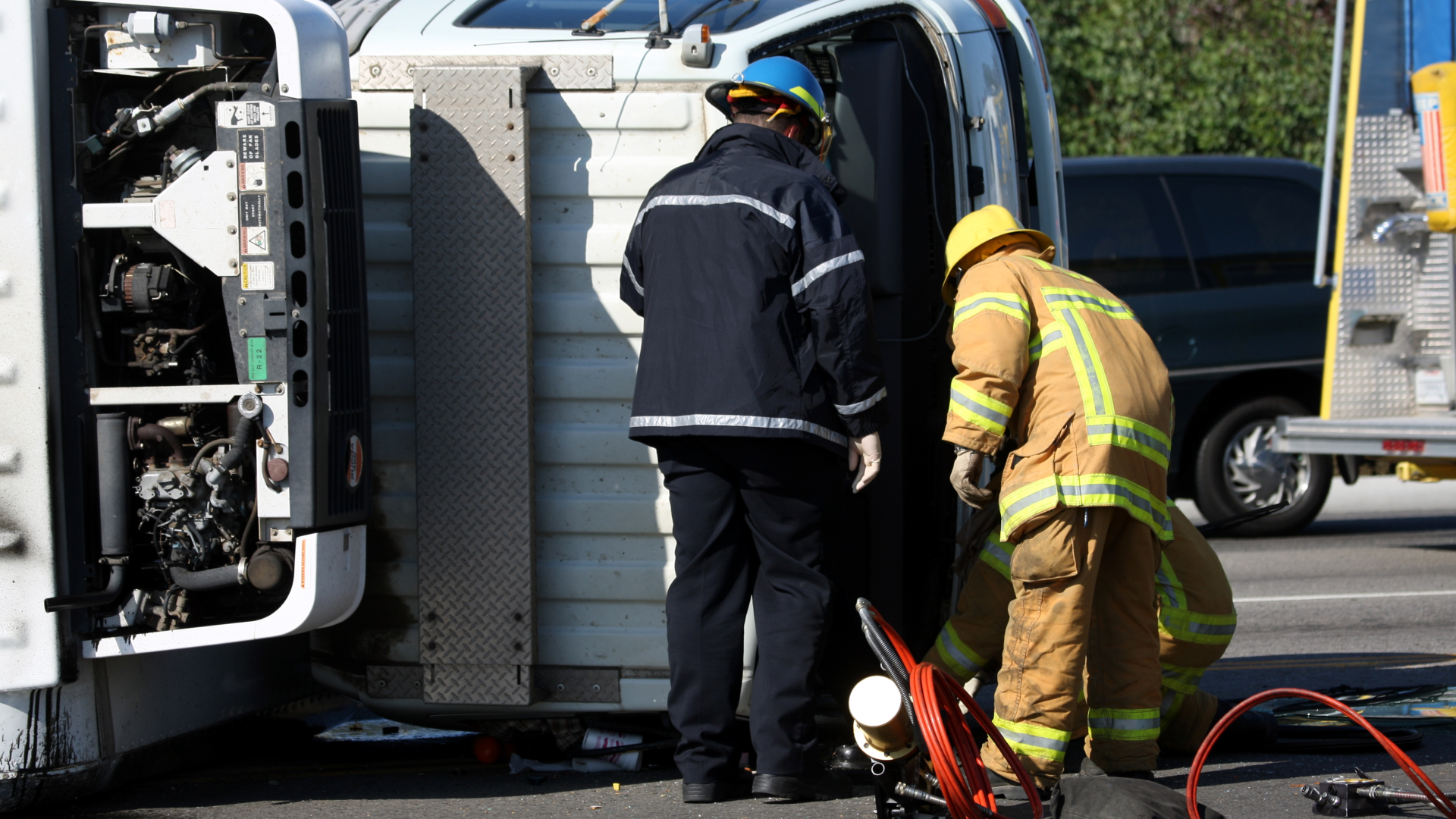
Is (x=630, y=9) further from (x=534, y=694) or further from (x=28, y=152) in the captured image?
(x=534, y=694)

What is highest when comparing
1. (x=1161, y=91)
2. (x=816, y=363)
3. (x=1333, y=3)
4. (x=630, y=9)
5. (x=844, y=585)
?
(x=1333, y=3)

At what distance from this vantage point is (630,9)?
4.27 m

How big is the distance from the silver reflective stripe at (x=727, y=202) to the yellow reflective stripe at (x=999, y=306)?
19.1 inches

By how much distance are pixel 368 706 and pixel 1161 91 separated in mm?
10866

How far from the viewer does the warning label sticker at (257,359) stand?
3635mm

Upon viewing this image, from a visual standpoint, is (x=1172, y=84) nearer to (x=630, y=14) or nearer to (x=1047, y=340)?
(x=630, y=14)

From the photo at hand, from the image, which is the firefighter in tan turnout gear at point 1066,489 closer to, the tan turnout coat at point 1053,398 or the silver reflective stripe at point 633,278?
the tan turnout coat at point 1053,398

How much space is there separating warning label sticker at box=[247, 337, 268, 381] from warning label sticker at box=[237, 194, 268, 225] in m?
0.28

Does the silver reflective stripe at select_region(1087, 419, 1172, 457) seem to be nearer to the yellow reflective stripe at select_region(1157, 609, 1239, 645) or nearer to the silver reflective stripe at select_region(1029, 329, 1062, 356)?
the silver reflective stripe at select_region(1029, 329, 1062, 356)

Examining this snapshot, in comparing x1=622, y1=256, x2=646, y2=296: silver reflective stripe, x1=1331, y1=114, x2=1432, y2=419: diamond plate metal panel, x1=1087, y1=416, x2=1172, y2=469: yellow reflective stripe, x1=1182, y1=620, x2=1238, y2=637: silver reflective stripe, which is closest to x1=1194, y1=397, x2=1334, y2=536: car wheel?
x1=1331, y1=114, x2=1432, y2=419: diamond plate metal panel

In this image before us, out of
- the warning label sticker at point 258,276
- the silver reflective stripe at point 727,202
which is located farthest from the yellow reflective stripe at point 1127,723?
the warning label sticker at point 258,276

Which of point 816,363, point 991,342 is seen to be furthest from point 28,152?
point 991,342

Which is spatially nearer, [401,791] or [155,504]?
[155,504]

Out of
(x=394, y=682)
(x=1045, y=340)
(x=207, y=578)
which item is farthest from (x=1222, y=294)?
(x=207, y=578)
